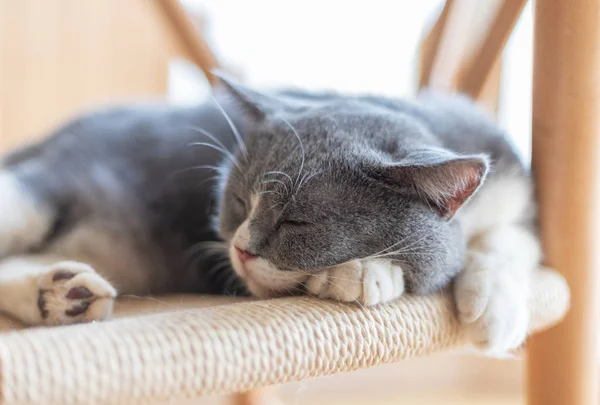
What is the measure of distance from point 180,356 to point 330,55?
139 cm

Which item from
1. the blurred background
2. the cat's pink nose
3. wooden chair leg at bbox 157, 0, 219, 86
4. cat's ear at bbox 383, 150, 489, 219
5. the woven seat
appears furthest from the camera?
the blurred background

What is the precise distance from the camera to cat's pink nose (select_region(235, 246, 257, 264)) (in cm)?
Answer: 72

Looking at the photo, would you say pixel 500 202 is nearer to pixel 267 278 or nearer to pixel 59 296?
pixel 267 278

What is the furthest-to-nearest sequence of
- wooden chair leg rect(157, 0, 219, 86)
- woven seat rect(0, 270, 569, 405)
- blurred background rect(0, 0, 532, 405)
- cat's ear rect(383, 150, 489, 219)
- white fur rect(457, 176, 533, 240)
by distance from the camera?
blurred background rect(0, 0, 532, 405)
wooden chair leg rect(157, 0, 219, 86)
white fur rect(457, 176, 533, 240)
cat's ear rect(383, 150, 489, 219)
woven seat rect(0, 270, 569, 405)

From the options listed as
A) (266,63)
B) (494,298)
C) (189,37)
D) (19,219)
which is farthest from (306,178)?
(266,63)

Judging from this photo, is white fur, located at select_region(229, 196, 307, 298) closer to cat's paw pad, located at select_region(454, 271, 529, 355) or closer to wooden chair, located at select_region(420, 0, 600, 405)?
cat's paw pad, located at select_region(454, 271, 529, 355)

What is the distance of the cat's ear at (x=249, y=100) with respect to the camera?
33.6 inches

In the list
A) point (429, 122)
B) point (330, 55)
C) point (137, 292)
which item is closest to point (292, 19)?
point (330, 55)

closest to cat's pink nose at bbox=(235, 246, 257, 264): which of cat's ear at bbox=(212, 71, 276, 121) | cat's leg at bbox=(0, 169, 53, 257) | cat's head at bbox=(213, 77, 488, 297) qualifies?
cat's head at bbox=(213, 77, 488, 297)

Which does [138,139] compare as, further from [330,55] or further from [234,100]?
[330,55]

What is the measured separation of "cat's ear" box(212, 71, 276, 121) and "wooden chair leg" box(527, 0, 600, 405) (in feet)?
1.27

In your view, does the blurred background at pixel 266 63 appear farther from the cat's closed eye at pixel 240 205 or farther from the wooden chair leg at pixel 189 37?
the cat's closed eye at pixel 240 205

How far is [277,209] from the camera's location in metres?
0.71

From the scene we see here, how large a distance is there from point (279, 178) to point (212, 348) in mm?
279
